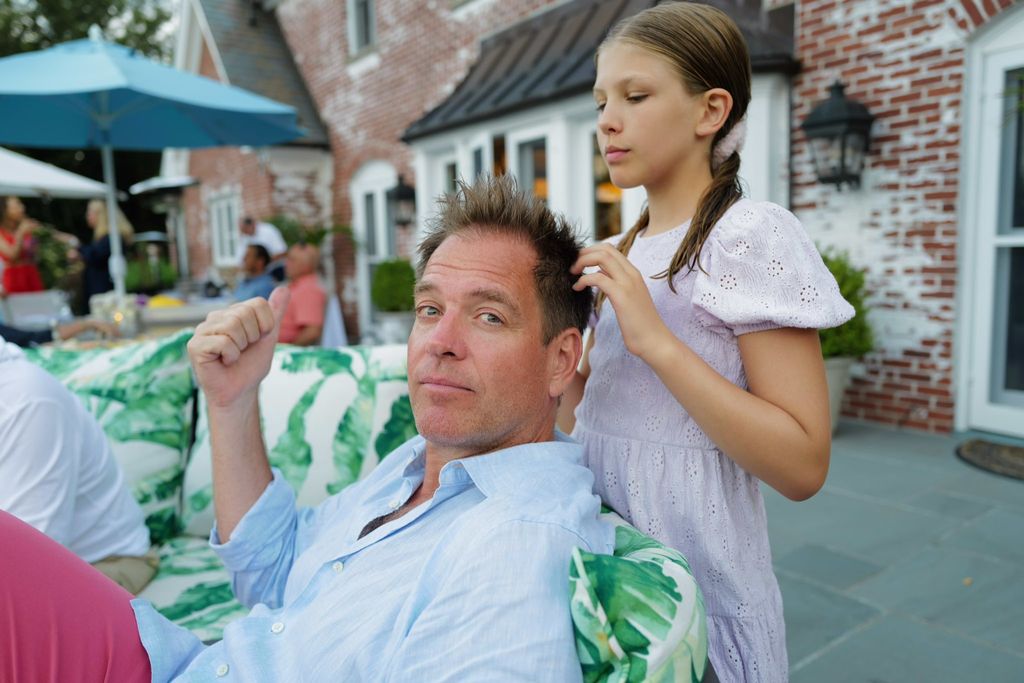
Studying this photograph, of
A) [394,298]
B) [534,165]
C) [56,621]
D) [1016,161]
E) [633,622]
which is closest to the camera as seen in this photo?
[633,622]

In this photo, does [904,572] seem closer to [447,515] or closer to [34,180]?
[447,515]

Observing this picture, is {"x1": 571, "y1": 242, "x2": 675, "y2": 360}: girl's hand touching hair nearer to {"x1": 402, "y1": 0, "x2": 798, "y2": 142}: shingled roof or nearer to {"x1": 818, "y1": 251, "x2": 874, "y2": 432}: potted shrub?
{"x1": 818, "y1": 251, "x2": 874, "y2": 432}: potted shrub

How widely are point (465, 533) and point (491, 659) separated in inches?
7.1

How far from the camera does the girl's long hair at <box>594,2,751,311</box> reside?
121 cm

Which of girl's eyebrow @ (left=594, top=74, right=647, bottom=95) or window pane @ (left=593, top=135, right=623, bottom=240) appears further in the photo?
window pane @ (left=593, top=135, right=623, bottom=240)

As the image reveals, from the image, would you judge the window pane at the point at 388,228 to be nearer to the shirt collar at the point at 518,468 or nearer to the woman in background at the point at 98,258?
the woman in background at the point at 98,258

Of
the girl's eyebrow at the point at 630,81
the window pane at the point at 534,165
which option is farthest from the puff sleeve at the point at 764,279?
the window pane at the point at 534,165

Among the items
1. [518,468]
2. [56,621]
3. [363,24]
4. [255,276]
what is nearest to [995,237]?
[518,468]

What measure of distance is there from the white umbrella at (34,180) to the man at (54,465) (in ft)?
19.9

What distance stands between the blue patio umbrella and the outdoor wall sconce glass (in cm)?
340

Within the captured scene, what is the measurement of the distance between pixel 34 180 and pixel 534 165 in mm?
5113

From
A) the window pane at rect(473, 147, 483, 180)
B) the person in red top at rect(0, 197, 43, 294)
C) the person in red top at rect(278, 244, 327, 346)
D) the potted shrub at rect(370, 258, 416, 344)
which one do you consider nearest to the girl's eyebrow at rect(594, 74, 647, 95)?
the person in red top at rect(278, 244, 327, 346)

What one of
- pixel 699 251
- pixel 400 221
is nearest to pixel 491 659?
pixel 699 251

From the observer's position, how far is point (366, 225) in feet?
34.6
